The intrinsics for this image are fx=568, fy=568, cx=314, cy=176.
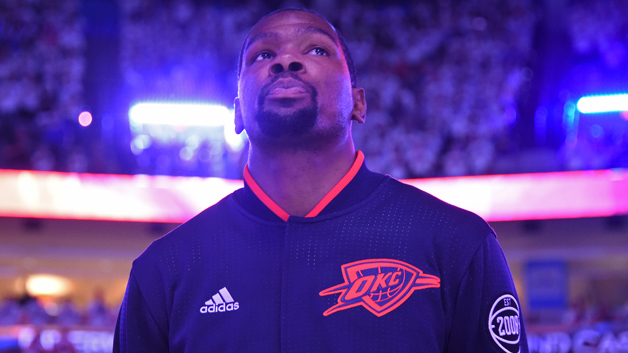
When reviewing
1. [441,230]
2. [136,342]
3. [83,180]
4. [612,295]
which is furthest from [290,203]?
[612,295]

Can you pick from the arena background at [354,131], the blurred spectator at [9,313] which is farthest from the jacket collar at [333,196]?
the blurred spectator at [9,313]

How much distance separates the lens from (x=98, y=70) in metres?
9.92

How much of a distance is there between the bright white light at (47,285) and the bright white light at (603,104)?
897cm

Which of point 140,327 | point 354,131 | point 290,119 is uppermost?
point 354,131

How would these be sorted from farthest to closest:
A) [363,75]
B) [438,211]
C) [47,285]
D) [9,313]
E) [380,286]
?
[47,285] < [363,75] < [9,313] < [438,211] < [380,286]

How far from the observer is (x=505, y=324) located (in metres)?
1.17

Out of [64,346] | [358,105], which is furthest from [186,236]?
[64,346]

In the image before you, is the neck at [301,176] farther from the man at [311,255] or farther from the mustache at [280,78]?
the mustache at [280,78]

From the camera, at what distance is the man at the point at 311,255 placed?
1.15 meters

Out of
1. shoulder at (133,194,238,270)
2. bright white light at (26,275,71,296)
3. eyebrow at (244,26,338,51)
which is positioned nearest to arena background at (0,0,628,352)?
bright white light at (26,275,71,296)

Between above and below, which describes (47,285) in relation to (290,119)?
below

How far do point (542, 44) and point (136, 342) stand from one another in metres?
9.61

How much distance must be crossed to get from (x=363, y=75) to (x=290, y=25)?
337 inches

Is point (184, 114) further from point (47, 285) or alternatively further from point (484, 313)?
point (484, 313)
